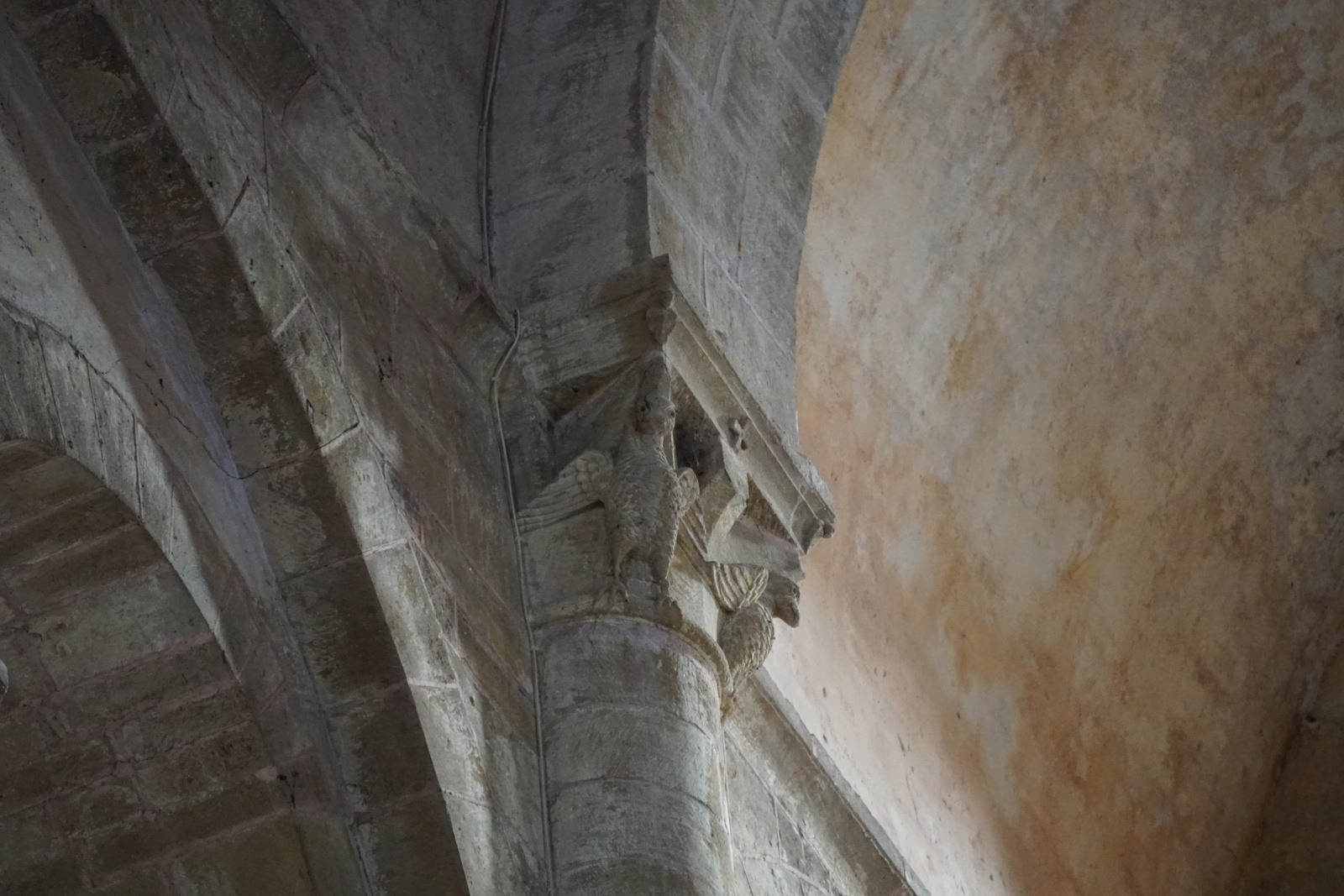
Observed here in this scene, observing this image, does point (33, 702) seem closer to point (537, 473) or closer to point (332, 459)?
point (332, 459)

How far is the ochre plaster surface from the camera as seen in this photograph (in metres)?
5.80

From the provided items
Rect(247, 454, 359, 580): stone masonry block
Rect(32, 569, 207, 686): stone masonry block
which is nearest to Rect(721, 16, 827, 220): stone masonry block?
Rect(247, 454, 359, 580): stone masonry block

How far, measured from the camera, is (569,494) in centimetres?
392

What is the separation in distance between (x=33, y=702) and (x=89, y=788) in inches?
6.7

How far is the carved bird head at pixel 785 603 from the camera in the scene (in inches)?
170

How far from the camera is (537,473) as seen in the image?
13.2ft

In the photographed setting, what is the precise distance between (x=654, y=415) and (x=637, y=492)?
0.75ft

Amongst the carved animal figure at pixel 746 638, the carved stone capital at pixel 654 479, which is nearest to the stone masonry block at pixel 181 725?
the carved stone capital at pixel 654 479

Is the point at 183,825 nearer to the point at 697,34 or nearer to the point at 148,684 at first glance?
the point at 148,684

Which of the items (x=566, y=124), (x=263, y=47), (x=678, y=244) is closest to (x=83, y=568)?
(x=263, y=47)

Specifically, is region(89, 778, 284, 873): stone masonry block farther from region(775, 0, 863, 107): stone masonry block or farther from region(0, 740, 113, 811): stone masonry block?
region(775, 0, 863, 107): stone masonry block

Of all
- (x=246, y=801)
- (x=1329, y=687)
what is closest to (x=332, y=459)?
(x=246, y=801)

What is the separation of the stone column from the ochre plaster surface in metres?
0.88

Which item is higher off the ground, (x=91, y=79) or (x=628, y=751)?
(x=91, y=79)
